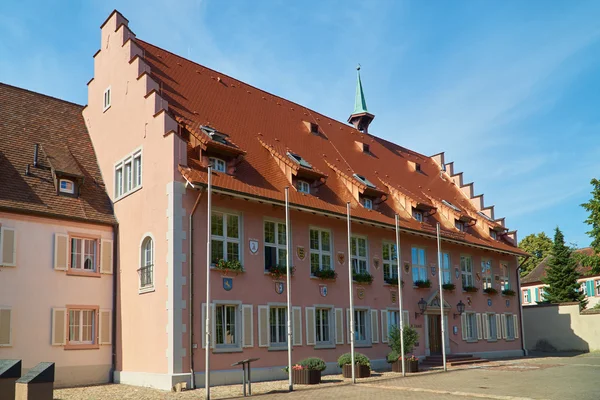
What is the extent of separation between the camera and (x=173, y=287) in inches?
752

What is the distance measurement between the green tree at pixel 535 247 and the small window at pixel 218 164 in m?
55.1

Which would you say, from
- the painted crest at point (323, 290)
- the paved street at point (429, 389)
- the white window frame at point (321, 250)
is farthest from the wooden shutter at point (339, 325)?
the paved street at point (429, 389)

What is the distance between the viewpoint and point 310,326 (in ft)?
75.8

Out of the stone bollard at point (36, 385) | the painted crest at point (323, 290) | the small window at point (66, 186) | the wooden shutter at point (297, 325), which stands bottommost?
the stone bollard at point (36, 385)

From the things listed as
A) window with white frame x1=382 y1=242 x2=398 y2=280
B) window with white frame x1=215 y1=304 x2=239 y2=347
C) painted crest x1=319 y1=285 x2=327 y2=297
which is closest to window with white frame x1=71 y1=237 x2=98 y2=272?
window with white frame x1=215 y1=304 x2=239 y2=347

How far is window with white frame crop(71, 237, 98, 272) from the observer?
21.6 metres

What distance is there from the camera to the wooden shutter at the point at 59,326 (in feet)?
66.8

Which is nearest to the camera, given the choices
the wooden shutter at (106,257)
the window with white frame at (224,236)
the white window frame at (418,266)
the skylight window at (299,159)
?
the window with white frame at (224,236)

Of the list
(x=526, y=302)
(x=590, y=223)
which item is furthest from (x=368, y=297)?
(x=526, y=302)

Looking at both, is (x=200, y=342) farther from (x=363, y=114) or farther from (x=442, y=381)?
(x=363, y=114)

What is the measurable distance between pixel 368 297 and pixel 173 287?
967cm

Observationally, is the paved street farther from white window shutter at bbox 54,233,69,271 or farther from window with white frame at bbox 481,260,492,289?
window with white frame at bbox 481,260,492,289

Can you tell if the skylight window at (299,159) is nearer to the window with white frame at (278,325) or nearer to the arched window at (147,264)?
Result: the window with white frame at (278,325)

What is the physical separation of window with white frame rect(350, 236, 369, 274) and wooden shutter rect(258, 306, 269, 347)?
5.49m
